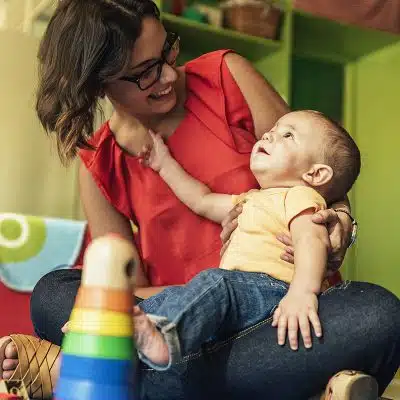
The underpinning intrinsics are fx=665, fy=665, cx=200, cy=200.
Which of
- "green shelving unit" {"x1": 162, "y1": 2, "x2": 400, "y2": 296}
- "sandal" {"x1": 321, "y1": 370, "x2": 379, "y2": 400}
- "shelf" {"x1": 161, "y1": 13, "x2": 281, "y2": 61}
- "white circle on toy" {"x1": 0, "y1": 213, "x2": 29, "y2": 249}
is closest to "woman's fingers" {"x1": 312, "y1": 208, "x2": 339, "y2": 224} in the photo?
"sandal" {"x1": 321, "y1": 370, "x2": 379, "y2": 400}

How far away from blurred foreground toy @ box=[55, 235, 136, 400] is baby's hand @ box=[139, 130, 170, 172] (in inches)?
26.1

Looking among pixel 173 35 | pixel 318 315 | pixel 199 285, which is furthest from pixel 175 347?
pixel 173 35

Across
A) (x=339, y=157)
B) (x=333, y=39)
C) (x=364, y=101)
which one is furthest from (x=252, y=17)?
(x=339, y=157)

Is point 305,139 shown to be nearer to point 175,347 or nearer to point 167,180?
point 167,180

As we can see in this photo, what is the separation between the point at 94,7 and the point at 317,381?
755 mm

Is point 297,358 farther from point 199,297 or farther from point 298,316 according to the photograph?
point 199,297

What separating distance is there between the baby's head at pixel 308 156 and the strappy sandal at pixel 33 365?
0.47 metres

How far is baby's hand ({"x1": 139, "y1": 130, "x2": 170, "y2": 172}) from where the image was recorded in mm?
1338

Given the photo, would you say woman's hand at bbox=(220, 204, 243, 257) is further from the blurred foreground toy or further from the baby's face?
the blurred foreground toy

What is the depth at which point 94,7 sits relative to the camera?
1.21 m

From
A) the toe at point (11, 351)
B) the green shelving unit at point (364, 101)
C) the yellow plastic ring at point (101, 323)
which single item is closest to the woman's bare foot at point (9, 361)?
the toe at point (11, 351)

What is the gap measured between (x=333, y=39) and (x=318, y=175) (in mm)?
1912

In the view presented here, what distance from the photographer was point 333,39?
2871mm

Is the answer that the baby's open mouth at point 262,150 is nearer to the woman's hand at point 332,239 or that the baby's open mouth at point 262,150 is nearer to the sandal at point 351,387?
the woman's hand at point 332,239
